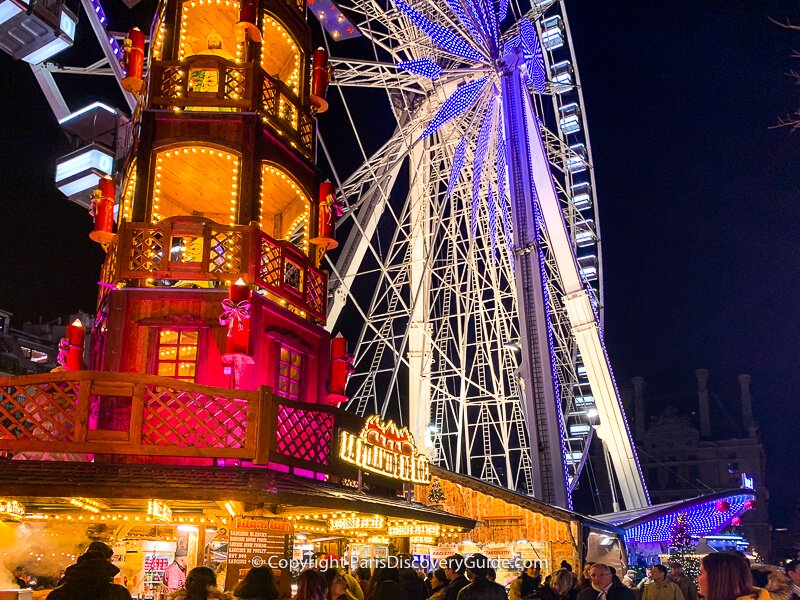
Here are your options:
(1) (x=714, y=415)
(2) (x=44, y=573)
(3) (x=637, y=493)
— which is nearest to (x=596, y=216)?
(3) (x=637, y=493)

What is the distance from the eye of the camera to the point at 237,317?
40.0 feet

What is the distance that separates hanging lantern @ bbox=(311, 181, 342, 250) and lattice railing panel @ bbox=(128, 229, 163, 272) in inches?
136

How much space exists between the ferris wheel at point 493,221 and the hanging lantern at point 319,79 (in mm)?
6054

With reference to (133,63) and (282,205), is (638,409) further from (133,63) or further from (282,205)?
(133,63)

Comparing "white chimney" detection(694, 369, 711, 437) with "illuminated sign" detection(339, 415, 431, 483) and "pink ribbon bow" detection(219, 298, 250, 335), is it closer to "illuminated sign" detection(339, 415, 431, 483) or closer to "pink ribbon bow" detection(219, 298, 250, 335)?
"illuminated sign" detection(339, 415, 431, 483)

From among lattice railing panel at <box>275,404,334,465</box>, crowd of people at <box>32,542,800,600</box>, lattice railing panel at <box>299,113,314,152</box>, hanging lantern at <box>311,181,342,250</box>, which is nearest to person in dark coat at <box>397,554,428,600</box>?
crowd of people at <box>32,542,800,600</box>

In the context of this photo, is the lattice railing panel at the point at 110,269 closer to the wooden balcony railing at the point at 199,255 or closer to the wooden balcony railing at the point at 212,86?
the wooden balcony railing at the point at 199,255

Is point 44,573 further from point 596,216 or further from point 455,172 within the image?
point 596,216

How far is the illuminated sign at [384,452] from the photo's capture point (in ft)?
42.2

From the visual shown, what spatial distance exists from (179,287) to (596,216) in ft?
60.2

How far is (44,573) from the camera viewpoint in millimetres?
17547

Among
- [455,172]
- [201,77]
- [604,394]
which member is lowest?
[604,394]

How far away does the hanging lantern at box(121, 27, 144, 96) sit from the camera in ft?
47.1

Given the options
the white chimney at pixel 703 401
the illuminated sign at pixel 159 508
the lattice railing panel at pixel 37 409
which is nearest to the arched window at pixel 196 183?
the lattice railing panel at pixel 37 409
